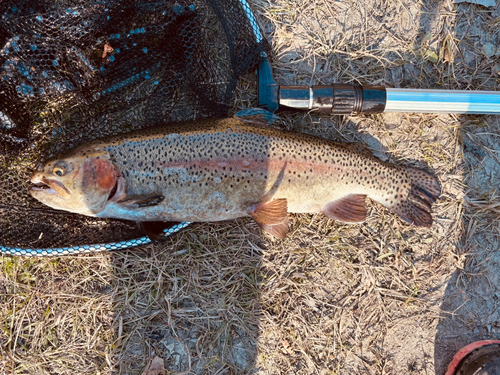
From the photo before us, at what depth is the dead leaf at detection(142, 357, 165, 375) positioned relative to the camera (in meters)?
2.64

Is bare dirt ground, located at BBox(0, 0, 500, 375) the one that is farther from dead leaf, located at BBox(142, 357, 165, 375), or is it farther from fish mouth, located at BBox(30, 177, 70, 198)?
fish mouth, located at BBox(30, 177, 70, 198)

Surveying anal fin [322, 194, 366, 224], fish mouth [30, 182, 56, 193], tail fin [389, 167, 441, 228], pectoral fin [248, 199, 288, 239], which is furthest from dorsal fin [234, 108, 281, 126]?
fish mouth [30, 182, 56, 193]

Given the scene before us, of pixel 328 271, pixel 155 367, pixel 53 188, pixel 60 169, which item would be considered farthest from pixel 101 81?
pixel 328 271

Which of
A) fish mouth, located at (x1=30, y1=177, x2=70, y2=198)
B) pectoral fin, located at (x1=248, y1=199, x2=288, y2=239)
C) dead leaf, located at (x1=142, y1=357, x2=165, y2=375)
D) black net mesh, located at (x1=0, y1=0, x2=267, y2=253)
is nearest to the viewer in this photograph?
fish mouth, located at (x1=30, y1=177, x2=70, y2=198)

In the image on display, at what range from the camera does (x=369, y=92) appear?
2.60 m

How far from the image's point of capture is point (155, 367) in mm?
2650

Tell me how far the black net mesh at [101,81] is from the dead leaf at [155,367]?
3.42 feet

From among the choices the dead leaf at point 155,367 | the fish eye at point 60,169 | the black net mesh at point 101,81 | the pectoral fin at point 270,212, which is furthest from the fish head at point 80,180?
the dead leaf at point 155,367

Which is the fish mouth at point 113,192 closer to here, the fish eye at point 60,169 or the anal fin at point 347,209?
the fish eye at point 60,169

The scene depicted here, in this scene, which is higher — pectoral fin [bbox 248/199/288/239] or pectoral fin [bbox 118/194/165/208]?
pectoral fin [bbox 118/194/165/208]

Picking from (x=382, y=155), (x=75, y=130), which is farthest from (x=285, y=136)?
(x=75, y=130)

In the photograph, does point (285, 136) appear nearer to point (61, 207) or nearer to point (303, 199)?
point (303, 199)

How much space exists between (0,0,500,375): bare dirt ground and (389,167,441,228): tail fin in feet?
→ 0.68

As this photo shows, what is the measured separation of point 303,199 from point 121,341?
1860 mm
